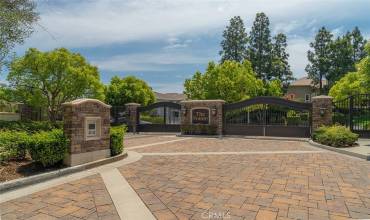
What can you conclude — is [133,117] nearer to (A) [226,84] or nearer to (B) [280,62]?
(A) [226,84]

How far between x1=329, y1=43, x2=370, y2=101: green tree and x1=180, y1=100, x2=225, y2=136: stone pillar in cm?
825

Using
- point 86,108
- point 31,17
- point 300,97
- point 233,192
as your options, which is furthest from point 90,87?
point 300,97

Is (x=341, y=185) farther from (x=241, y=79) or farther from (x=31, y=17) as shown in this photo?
(x=241, y=79)

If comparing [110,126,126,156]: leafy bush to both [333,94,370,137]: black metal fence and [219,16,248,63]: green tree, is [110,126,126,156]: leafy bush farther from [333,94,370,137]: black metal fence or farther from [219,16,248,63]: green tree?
[219,16,248,63]: green tree

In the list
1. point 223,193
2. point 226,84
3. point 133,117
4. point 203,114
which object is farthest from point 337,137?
point 226,84

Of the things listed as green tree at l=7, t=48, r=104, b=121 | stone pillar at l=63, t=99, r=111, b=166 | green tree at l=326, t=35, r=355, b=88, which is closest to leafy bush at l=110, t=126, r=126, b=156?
stone pillar at l=63, t=99, r=111, b=166

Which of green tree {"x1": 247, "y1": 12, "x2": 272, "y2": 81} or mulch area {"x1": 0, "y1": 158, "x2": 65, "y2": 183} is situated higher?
green tree {"x1": 247, "y1": 12, "x2": 272, "y2": 81}

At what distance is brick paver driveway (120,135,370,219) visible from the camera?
17.5 feet

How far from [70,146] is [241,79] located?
2284cm

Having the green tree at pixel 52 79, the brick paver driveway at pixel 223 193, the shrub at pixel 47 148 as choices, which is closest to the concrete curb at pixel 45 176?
the shrub at pixel 47 148

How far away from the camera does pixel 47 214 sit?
5.20 meters

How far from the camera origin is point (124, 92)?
35.2 m

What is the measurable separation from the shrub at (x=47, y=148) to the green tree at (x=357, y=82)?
1593 centimetres

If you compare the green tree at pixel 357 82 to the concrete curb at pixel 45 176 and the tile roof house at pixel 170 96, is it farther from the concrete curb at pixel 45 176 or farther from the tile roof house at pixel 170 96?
the tile roof house at pixel 170 96
